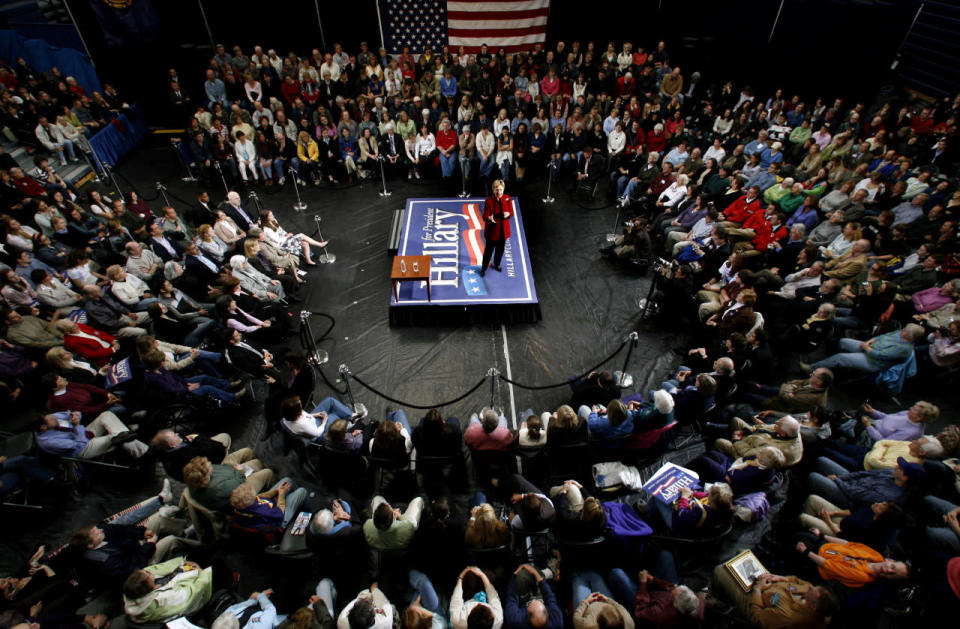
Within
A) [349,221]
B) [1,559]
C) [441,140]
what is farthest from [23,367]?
[441,140]

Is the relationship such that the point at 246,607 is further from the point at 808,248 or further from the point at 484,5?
the point at 484,5

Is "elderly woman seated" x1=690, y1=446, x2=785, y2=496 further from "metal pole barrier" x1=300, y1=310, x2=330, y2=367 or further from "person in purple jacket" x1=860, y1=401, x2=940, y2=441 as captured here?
"metal pole barrier" x1=300, y1=310, x2=330, y2=367

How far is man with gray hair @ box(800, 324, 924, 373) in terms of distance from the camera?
4.38m

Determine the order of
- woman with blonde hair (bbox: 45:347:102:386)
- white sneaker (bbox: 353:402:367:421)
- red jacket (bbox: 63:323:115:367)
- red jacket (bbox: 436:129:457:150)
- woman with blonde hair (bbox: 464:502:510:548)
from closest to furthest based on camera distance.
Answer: woman with blonde hair (bbox: 464:502:510:548) < woman with blonde hair (bbox: 45:347:102:386) < white sneaker (bbox: 353:402:367:421) < red jacket (bbox: 63:323:115:367) < red jacket (bbox: 436:129:457:150)

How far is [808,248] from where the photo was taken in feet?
17.5

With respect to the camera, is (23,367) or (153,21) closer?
(23,367)

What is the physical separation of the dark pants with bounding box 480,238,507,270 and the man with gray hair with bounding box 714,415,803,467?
11.9ft

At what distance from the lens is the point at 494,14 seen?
35.2 ft

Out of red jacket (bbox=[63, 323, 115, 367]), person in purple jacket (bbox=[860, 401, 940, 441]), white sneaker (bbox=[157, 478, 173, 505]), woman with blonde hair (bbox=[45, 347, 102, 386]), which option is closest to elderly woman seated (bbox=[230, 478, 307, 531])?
white sneaker (bbox=[157, 478, 173, 505])

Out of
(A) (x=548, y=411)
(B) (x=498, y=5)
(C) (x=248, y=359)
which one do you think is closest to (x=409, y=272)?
(C) (x=248, y=359)

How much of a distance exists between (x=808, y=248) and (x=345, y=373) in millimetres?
5680

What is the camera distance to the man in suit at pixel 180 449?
3.42 meters

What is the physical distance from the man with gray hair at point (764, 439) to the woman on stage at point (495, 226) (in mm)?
3623

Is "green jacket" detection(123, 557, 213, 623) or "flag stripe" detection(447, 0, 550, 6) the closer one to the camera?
"green jacket" detection(123, 557, 213, 623)
